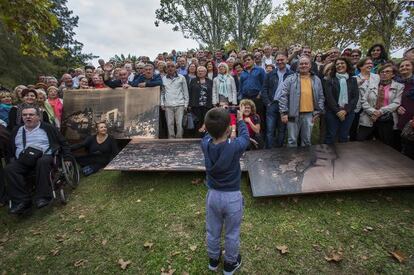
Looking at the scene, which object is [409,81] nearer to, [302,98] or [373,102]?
[373,102]

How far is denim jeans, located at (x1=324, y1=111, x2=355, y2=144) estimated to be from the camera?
5543mm

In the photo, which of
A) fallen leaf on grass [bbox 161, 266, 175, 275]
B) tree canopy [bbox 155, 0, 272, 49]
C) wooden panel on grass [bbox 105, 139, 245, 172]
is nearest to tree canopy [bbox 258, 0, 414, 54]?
tree canopy [bbox 155, 0, 272, 49]

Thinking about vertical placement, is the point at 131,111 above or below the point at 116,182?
above

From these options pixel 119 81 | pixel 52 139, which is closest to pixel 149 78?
pixel 119 81

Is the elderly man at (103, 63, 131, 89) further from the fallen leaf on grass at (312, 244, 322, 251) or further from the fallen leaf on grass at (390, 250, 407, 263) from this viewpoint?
the fallen leaf on grass at (390, 250, 407, 263)

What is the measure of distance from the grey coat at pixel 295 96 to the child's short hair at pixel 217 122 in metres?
3.14

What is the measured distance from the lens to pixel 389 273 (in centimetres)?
300

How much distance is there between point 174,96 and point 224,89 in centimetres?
136

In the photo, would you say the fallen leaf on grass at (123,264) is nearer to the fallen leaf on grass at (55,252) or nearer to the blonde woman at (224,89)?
the fallen leaf on grass at (55,252)

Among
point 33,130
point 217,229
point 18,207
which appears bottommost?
point 18,207

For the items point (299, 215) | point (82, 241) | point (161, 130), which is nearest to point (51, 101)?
point (161, 130)

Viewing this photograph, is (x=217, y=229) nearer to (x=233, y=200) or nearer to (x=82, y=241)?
(x=233, y=200)

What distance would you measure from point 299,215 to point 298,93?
2488mm

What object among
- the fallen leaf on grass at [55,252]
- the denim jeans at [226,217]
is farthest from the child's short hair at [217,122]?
the fallen leaf on grass at [55,252]
